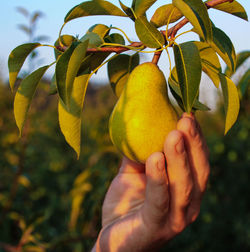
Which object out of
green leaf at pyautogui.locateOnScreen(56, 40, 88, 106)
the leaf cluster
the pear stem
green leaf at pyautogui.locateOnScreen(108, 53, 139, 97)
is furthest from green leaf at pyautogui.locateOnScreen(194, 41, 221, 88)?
green leaf at pyautogui.locateOnScreen(56, 40, 88, 106)

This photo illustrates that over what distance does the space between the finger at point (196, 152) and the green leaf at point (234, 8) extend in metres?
0.26

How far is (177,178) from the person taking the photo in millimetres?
799

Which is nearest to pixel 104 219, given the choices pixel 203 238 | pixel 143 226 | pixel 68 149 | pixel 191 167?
pixel 143 226

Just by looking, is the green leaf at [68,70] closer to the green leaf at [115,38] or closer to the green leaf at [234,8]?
the green leaf at [115,38]

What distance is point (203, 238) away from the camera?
267cm

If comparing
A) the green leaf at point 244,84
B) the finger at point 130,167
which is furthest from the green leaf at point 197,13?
the finger at point 130,167

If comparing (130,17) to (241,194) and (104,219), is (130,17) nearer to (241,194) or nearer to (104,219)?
(104,219)

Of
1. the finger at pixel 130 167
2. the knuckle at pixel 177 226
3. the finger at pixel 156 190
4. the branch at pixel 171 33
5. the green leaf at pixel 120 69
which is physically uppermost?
the branch at pixel 171 33

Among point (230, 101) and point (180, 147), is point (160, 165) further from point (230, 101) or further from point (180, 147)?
point (230, 101)

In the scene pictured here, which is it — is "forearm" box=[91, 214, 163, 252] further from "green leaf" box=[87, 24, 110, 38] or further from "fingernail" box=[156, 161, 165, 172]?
"green leaf" box=[87, 24, 110, 38]

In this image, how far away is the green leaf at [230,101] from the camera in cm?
67

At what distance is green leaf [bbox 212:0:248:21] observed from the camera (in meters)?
0.68

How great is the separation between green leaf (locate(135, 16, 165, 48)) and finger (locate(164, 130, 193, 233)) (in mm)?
220

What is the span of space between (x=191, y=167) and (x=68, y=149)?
3.88 m
